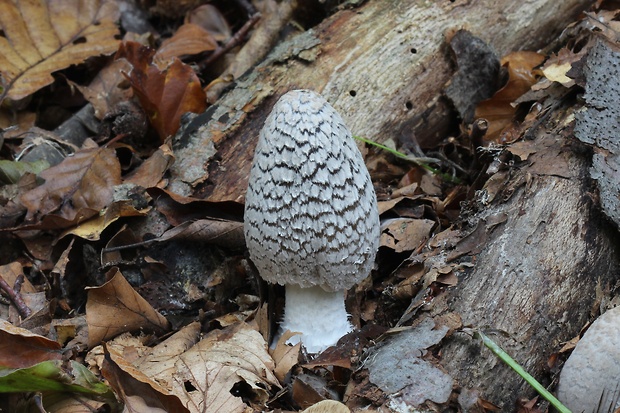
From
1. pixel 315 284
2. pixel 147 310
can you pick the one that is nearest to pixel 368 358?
pixel 315 284

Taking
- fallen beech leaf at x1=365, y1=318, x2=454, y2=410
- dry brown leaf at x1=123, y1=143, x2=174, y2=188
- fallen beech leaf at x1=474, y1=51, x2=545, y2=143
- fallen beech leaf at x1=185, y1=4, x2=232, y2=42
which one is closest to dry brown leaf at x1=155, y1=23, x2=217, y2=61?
fallen beech leaf at x1=185, y1=4, x2=232, y2=42

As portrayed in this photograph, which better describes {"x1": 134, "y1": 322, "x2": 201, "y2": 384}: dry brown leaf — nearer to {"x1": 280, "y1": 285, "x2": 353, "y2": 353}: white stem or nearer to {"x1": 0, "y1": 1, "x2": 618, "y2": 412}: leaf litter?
{"x1": 0, "y1": 1, "x2": 618, "y2": 412}: leaf litter

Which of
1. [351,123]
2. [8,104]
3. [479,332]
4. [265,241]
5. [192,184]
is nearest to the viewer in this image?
[479,332]

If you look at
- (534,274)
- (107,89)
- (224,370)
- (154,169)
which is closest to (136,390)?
(224,370)

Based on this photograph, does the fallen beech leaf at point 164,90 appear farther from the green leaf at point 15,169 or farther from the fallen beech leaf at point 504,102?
the fallen beech leaf at point 504,102

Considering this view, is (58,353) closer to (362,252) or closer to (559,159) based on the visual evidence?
(362,252)

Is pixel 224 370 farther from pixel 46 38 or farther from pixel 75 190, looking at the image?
pixel 46 38
